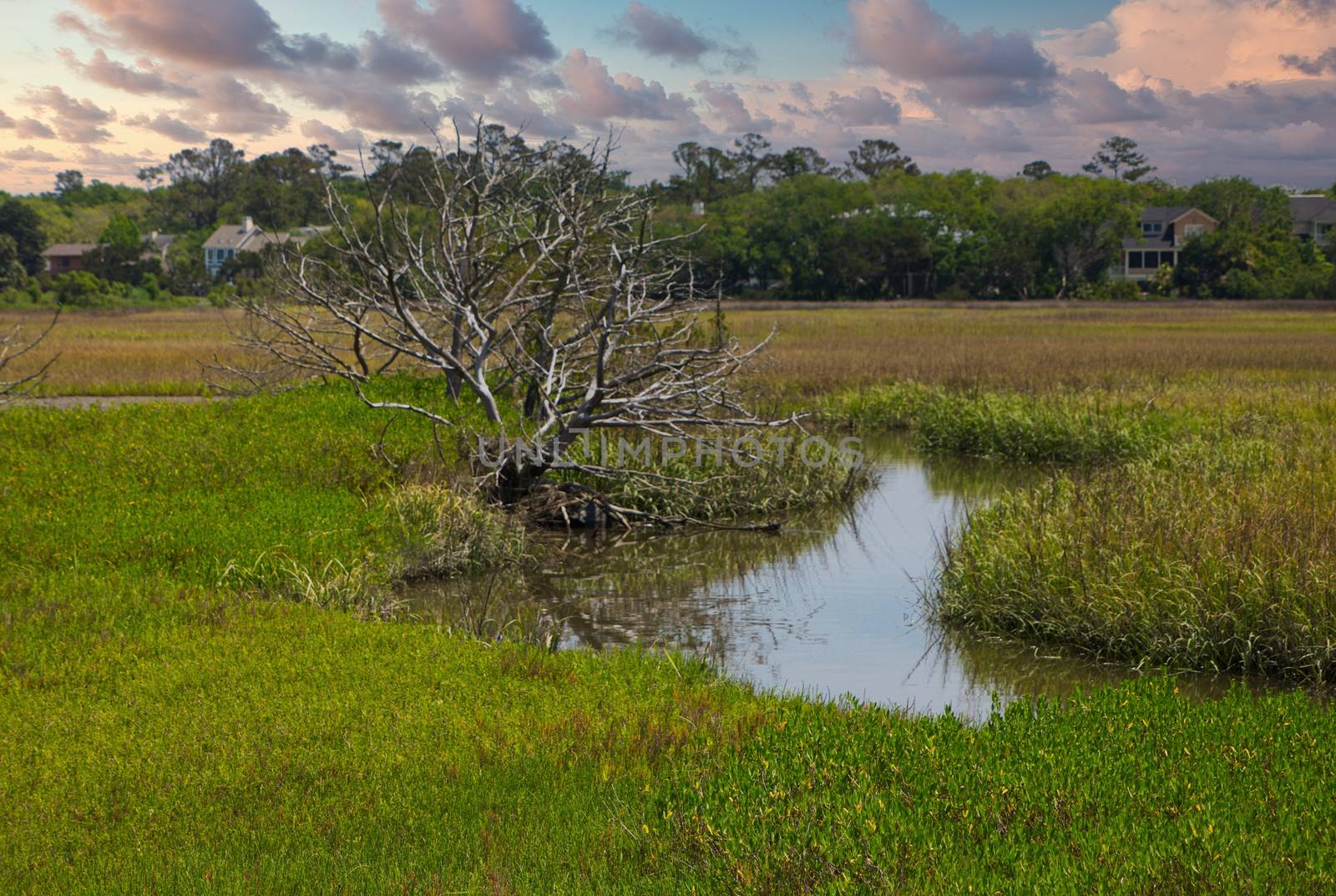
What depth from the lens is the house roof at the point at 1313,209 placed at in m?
107

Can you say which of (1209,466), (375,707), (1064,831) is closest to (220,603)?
(375,707)

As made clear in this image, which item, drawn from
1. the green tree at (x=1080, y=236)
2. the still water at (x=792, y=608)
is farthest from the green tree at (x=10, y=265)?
the green tree at (x=1080, y=236)

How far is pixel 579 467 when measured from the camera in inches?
591

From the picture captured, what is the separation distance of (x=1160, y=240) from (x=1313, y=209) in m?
22.1

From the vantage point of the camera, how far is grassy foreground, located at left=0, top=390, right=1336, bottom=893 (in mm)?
5109

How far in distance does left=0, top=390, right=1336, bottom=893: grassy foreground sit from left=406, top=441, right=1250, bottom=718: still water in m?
1.79

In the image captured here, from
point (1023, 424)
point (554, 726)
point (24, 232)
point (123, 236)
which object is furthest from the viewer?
point (123, 236)

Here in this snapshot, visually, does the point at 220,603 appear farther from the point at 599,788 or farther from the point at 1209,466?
the point at 1209,466

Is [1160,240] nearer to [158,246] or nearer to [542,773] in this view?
[158,246]

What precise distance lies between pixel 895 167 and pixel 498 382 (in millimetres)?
118908

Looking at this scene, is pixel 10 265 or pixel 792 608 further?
pixel 10 265

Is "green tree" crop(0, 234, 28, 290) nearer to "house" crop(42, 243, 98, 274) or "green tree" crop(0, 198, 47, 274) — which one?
"green tree" crop(0, 198, 47, 274)

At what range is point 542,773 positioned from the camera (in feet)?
21.3

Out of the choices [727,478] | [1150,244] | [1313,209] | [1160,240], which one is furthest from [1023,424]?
[1313,209]
